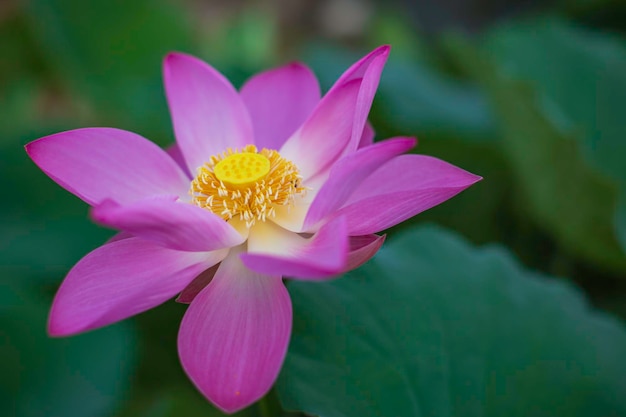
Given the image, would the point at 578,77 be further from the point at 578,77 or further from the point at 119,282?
the point at 119,282

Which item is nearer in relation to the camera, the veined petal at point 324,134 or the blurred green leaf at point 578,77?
the veined petal at point 324,134

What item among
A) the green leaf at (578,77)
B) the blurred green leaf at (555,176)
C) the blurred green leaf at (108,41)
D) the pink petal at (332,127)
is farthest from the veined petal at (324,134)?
the blurred green leaf at (108,41)

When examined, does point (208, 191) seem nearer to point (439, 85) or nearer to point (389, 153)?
point (389, 153)

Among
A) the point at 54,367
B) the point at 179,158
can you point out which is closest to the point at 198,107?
the point at 179,158

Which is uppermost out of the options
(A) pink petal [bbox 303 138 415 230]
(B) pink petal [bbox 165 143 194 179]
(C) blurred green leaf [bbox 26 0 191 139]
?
(A) pink petal [bbox 303 138 415 230]

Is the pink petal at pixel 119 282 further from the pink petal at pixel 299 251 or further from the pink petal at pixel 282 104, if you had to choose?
the pink petal at pixel 282 104

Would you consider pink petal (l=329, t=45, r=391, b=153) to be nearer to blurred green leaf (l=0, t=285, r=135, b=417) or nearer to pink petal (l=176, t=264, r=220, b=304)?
pink petal (l=176, t=264, r=220, b=304)

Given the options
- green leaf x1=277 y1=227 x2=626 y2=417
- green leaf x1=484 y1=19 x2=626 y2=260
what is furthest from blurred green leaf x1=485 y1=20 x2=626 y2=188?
green leaf x1=277 y1=227 x2=626 y2=417

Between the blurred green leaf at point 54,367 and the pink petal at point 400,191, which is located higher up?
the pink petal at point 400,191
